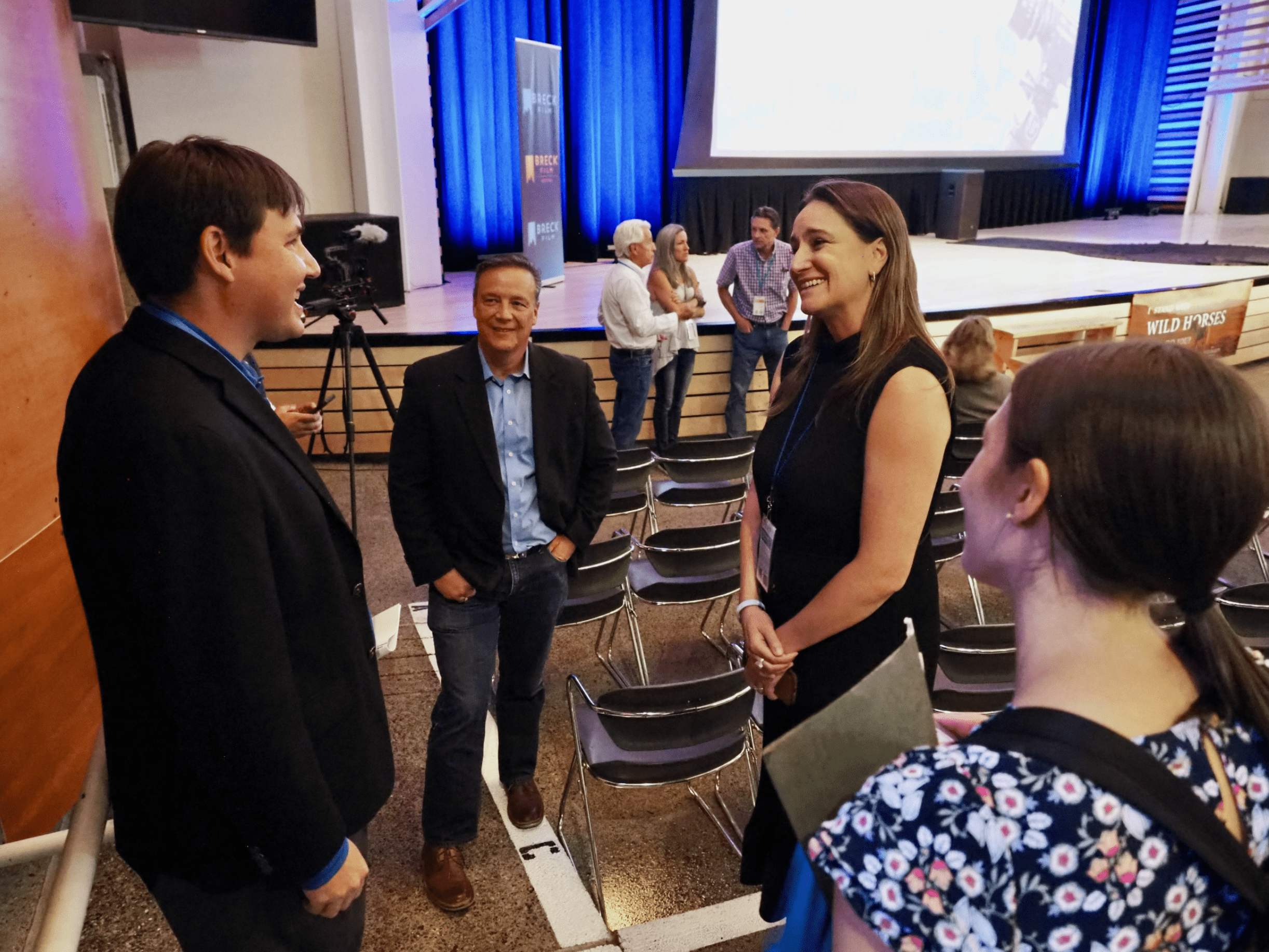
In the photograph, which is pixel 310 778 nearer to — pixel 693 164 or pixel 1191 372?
pixel 1191 372

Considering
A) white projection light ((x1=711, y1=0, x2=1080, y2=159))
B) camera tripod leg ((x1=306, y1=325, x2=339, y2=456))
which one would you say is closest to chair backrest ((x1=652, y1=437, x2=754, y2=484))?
camera tripod leg ((x1=306, y1=325, x2=339, y2=456))

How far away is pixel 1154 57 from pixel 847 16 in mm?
9030

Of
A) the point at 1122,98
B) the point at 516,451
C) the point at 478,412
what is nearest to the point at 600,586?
the point at 516,451

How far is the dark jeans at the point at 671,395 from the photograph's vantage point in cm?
574

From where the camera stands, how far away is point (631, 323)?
200 inches

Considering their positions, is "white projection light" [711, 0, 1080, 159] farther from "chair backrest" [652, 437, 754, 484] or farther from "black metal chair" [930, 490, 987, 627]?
"black metal chair" [930, 490, 987, 627]

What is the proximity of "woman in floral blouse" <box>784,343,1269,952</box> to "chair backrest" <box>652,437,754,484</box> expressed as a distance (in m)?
3.24

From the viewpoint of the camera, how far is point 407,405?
2.05m

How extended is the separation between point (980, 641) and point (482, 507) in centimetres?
151

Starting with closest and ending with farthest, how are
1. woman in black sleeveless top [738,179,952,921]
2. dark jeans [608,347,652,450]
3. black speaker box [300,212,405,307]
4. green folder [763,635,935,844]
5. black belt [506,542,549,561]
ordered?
green folder [763,635,935,844] → woman in black sleeveless top [738,179,952,921] → black belt [506,542,549,561] → dark jeans [608,347,652,450] → black speaker box [300,212,405,307]

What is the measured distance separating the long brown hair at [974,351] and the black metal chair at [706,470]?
1.07m

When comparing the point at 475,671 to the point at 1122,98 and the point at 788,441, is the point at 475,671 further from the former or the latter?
the point at 1122,98

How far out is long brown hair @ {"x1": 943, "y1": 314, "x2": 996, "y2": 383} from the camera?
157 inches

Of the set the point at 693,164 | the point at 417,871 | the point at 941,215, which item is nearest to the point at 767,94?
the point at 693,164
